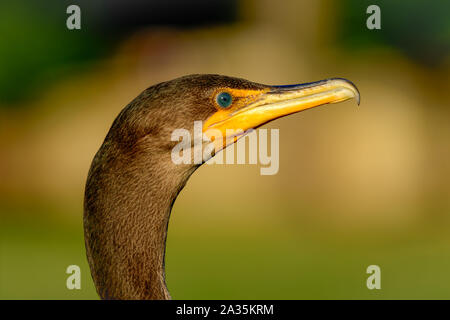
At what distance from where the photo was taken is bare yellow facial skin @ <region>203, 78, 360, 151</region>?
86.9 inches

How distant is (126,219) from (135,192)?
10 centimetres

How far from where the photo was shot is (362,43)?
9281mm

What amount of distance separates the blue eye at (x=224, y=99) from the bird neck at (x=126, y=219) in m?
0.32

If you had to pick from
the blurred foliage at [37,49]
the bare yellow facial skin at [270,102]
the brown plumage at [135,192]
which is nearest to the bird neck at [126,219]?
the brown plumage at [135,192]

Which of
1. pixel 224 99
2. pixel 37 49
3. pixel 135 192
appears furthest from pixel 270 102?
pixel 37 49

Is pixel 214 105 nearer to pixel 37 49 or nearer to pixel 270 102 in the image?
pixel 270 102

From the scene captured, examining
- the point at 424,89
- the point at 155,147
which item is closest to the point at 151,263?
the point at 155,147

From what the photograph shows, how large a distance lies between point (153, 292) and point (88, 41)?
7897 mm

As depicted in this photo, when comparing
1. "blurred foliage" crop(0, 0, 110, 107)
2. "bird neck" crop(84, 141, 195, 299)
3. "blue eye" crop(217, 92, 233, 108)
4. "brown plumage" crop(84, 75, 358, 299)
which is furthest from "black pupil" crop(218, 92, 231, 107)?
"blurred foliage" crop(0, 0, 110, 107)

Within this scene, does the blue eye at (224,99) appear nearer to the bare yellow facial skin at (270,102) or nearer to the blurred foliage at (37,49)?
the bare yellow facial skin at (270,102)

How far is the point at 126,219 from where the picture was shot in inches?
79.2

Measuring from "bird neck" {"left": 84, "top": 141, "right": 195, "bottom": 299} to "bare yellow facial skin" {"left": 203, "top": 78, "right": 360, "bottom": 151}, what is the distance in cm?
31

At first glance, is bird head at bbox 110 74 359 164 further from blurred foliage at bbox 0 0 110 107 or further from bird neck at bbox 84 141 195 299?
blurred foliage at bbox 0 0 110 107

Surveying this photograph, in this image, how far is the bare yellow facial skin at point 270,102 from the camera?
2207mm
